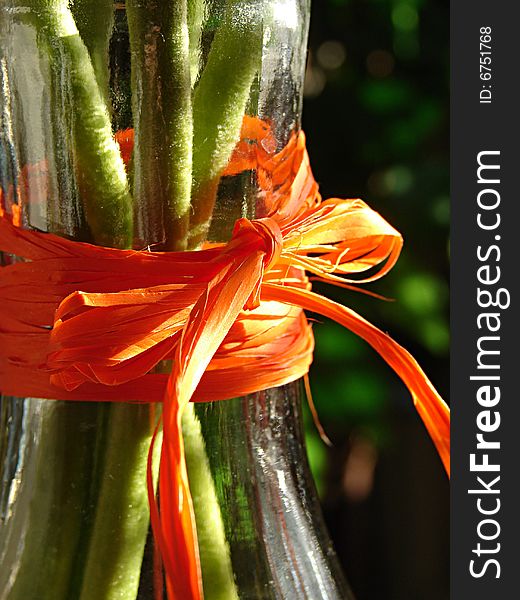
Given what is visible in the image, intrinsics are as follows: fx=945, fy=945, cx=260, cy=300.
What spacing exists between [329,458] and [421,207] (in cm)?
27

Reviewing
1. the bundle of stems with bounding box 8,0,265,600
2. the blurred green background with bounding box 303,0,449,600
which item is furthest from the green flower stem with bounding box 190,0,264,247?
the blurred green background with bounding box 303,0,449,600

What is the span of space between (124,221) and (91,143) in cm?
2

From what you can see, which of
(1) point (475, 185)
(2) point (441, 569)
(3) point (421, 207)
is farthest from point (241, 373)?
(2) point (441, 569)

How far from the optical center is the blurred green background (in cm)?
89

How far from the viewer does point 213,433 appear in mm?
290

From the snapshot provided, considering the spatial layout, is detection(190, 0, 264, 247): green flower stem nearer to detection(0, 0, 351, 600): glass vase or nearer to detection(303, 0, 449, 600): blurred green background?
detection(0, 0, 351, 600): glass vase

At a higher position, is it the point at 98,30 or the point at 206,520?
the point at 98,30

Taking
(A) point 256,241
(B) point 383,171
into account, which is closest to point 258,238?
(A) point 256,241

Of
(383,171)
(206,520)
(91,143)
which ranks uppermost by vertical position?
(383,171)

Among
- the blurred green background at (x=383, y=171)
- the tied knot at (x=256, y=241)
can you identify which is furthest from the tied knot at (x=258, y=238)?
the blurred green background at (x=383, y=171)

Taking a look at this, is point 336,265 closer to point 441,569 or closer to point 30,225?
point 30,225

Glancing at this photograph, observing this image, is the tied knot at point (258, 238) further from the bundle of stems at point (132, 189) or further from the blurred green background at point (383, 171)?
the blurred green background at point (383, 171)

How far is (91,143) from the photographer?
271 mm

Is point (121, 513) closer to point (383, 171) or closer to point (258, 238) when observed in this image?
point (258, 238)
